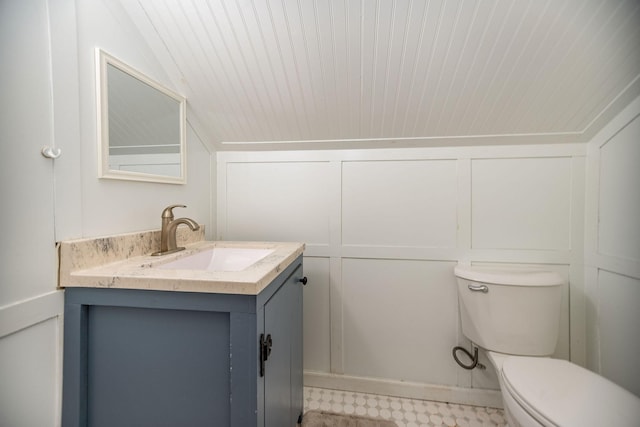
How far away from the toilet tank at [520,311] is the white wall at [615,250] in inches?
9.8

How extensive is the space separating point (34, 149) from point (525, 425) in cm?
170

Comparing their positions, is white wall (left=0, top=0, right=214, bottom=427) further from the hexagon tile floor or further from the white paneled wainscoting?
the hexagon tile floor

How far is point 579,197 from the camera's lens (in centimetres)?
138

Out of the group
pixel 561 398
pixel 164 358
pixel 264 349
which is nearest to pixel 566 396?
pixel 561 398

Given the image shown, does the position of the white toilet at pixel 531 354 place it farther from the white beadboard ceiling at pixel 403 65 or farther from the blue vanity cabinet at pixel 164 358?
the blue vanity cabinet at pixel 164 358

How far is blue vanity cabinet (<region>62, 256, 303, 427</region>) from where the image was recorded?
709 mm

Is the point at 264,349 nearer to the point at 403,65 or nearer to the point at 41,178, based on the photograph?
the point at 41,178

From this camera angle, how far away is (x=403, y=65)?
1118 millimetres

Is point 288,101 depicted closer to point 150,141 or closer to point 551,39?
point 150,141

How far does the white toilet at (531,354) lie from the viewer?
0.83 metres

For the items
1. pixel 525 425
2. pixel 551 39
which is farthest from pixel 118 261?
pixel 551 39

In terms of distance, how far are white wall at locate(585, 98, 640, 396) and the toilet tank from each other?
0.25 meters

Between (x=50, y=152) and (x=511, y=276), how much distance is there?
180 cm

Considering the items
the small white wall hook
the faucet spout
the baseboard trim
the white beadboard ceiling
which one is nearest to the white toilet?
the baseboard trim
